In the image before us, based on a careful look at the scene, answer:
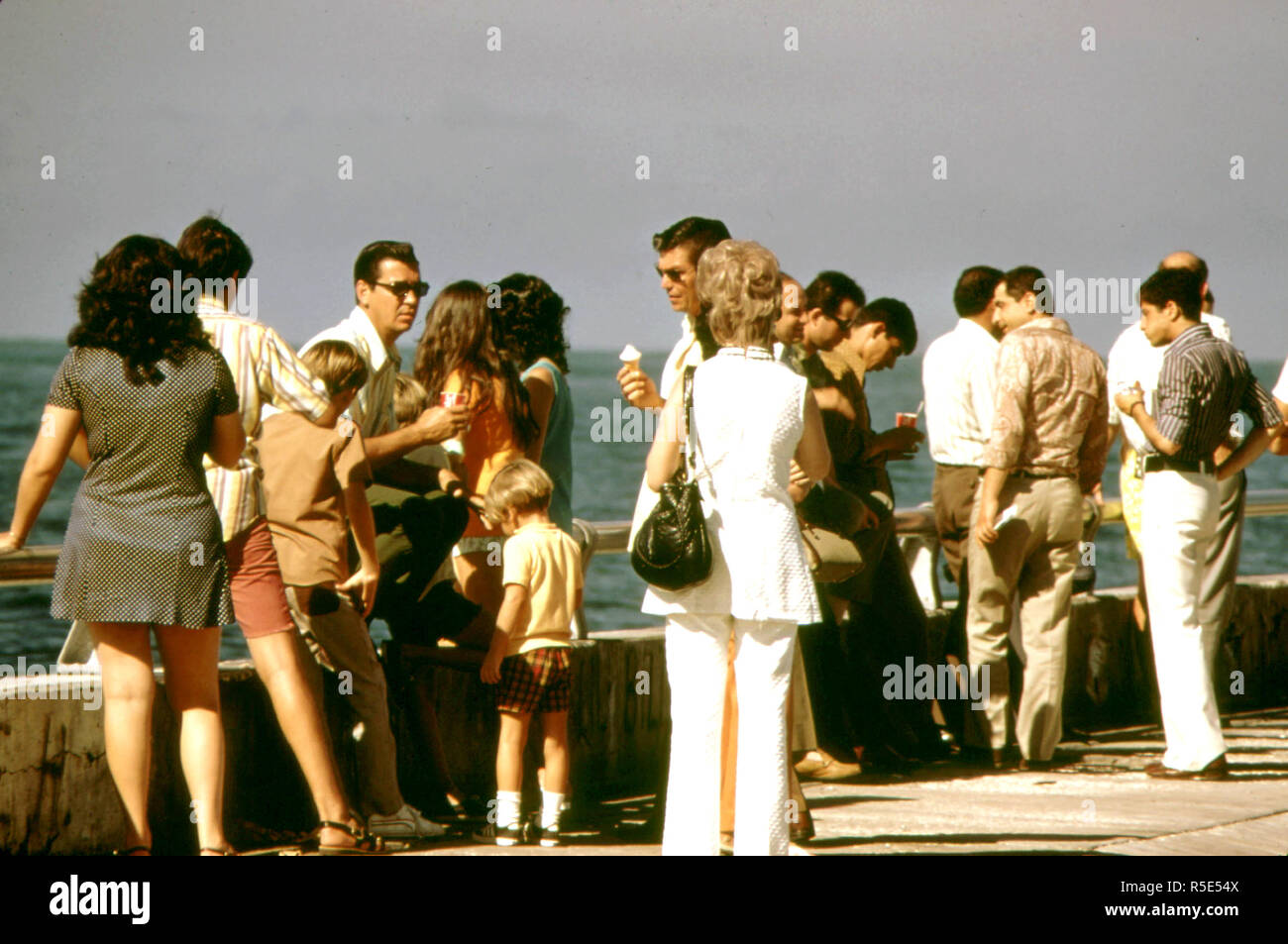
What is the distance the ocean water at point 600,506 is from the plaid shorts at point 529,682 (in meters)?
0.98

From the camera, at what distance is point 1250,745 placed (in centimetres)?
930

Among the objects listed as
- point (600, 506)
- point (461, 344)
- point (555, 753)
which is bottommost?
point (555, 753)

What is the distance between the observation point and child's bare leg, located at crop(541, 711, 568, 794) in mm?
6855

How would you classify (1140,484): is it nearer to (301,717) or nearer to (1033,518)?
(1033,518)

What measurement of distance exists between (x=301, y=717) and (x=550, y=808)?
3.40 feet

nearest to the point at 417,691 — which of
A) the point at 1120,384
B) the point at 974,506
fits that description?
the point at 974,506

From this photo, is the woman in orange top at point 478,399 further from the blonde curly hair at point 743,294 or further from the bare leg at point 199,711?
the blonde curly hair at point 743,294

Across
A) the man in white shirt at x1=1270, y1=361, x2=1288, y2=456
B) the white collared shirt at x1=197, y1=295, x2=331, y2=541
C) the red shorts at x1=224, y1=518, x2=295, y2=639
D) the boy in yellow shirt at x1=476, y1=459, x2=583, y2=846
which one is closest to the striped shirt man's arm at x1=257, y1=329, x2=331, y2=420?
the white collared shirt at x1=197, y1=295, x2=331, y2=541

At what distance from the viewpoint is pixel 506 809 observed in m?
6.71

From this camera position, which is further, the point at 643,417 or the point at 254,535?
the point at 643,417

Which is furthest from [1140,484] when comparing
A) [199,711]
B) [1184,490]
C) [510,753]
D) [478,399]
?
[199,711]

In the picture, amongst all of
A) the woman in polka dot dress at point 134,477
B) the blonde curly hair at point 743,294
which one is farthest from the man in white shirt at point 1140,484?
the woman in polka dot dress at point 134,477
